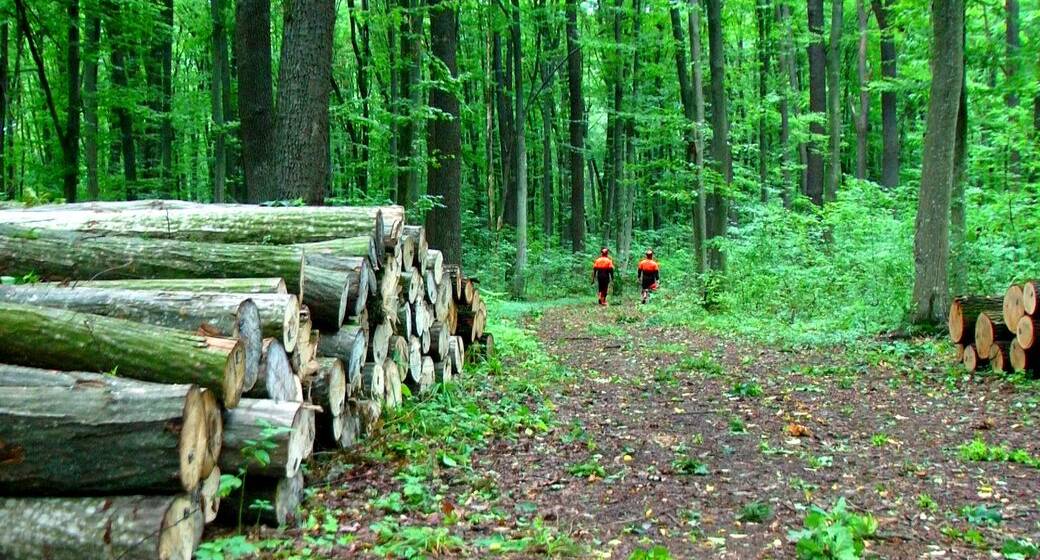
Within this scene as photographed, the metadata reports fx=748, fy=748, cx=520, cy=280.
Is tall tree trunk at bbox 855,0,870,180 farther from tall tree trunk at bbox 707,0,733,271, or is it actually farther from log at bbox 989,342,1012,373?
log at bbox 989,342,1012,373

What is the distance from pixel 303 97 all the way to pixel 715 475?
7482 mm

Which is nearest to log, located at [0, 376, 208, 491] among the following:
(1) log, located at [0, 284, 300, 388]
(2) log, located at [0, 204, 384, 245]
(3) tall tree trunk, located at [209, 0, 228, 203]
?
(1) log, located at [0, 284, 300, 388]

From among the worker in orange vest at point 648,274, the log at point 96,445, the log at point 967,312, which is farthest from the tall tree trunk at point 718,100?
the log at point 96,445

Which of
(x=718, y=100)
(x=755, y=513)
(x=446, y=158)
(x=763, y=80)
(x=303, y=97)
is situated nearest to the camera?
(x=755, y=513)

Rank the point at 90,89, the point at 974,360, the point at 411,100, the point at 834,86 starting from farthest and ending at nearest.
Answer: the point at 834,86
the point at 90,89
the point at 411,100
the point at 974,360

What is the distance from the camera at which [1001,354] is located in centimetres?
903

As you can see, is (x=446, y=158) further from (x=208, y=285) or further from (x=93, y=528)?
(x=93, y=528)

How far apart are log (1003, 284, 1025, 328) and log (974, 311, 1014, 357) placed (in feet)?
0.39

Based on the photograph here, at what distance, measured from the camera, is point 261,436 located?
13.9 feet

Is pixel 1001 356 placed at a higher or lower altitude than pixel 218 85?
lower

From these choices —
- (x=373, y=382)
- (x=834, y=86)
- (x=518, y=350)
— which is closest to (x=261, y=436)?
(x=373, y=382)

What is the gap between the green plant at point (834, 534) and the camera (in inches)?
155

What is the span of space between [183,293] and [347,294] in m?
1.52

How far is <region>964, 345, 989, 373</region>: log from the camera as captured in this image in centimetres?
934
